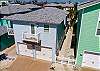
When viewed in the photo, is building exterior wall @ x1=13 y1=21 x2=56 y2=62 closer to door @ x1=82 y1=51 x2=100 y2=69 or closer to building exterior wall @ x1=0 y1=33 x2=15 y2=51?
door @ x1=82 y1=51 x2=100 y2=69

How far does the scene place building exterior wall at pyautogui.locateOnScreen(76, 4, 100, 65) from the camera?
16.3 meters

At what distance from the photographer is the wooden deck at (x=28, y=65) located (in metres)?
19.7

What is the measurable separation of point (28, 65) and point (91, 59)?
8678mm

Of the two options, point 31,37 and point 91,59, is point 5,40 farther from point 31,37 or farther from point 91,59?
point 91,59

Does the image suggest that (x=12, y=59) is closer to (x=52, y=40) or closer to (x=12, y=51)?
(x=12, y=51)

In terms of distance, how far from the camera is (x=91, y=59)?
18.8 metres

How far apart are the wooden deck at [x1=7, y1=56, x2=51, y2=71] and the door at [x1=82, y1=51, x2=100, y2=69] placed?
513 centimetres

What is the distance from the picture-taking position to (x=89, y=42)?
696 inches

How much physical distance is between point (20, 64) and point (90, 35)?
34.7 feet

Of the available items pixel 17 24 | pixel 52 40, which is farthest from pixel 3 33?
pixel 52 40

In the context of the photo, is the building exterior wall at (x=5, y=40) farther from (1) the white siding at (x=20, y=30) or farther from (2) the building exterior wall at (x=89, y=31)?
(2) the building exterior wall at (x=89, y=31)

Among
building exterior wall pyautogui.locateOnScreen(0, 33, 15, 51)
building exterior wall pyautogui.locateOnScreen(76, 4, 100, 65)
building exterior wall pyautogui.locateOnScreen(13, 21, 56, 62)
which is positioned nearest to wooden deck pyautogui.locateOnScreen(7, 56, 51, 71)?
building exterior wall pyautogui.locateOnScreen(13, 21, 56, 62)

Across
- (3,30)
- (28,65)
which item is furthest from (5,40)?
(28,65)

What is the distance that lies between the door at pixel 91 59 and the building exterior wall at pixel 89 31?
0.64m
